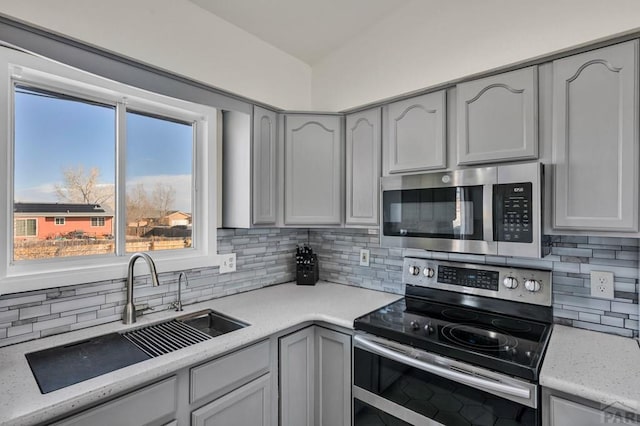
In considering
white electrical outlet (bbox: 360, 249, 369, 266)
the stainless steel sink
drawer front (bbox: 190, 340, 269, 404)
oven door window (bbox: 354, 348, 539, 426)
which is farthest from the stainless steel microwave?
the stainless steel sink

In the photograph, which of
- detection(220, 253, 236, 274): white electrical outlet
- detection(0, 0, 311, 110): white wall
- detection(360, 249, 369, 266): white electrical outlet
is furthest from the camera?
detection(360, 249, 369, 266): white electrical outlet

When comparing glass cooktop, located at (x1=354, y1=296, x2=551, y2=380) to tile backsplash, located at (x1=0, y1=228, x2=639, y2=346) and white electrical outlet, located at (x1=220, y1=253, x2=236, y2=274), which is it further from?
white electrical outlet, located at (x1=220, y1=253, x2=236, y2=274)

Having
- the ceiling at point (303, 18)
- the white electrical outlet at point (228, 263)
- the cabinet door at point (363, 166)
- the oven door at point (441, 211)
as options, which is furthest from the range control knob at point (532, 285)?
the ceiling at point (303, 18)

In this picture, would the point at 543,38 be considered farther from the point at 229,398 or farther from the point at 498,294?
the point at 229,398

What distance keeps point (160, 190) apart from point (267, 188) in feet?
2.00

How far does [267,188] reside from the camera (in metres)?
2.01

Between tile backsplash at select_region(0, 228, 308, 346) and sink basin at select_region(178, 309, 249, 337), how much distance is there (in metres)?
0.15

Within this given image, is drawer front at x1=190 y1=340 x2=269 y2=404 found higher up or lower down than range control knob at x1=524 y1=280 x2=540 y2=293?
lower down

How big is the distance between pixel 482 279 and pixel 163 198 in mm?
1819

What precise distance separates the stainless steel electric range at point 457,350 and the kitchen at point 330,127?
0.10 m

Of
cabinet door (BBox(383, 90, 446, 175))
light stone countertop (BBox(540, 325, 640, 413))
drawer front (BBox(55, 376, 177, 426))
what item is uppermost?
cabinet door (BBox(383, 90, 446, 175))

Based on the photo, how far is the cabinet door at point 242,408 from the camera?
129cm

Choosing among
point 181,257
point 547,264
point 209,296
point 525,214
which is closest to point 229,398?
point 209,296

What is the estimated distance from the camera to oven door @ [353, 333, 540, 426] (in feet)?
3.72
